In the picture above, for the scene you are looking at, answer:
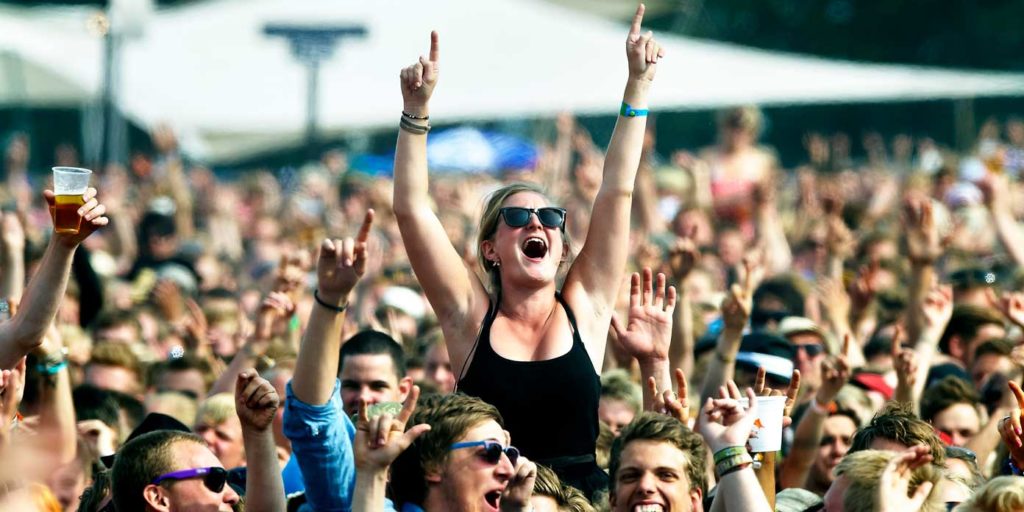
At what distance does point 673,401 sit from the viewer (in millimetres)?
5383

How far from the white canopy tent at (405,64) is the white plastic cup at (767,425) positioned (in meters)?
15.5

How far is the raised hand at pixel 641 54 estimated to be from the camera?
5.75 m

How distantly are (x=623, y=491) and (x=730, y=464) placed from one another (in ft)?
1.69

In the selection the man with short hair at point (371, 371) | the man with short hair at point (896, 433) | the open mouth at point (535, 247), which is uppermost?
the open mouth at point (535, 247)

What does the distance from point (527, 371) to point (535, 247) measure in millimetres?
445

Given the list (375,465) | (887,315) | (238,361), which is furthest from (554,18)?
(375,465)

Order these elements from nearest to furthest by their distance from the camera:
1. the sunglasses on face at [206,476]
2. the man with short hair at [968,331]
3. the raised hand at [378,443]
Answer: the raised hand at [378,443], the sunglasses on face at [206,476], the man with short hair at [968,331]

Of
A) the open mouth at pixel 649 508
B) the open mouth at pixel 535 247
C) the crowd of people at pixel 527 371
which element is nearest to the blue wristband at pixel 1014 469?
the crowd of people at pixel 527 371

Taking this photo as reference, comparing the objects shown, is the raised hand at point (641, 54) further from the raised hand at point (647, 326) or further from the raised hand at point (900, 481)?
the raised hand at point (900, 481)

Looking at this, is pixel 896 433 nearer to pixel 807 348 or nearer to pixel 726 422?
pixel 726 422

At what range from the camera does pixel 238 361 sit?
281 inches

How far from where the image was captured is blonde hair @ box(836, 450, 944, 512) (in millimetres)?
4582

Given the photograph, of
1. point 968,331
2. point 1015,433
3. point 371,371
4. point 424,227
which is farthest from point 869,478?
point 968,331

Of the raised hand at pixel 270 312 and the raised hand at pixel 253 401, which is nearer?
the raised hand at pixel 253 401
